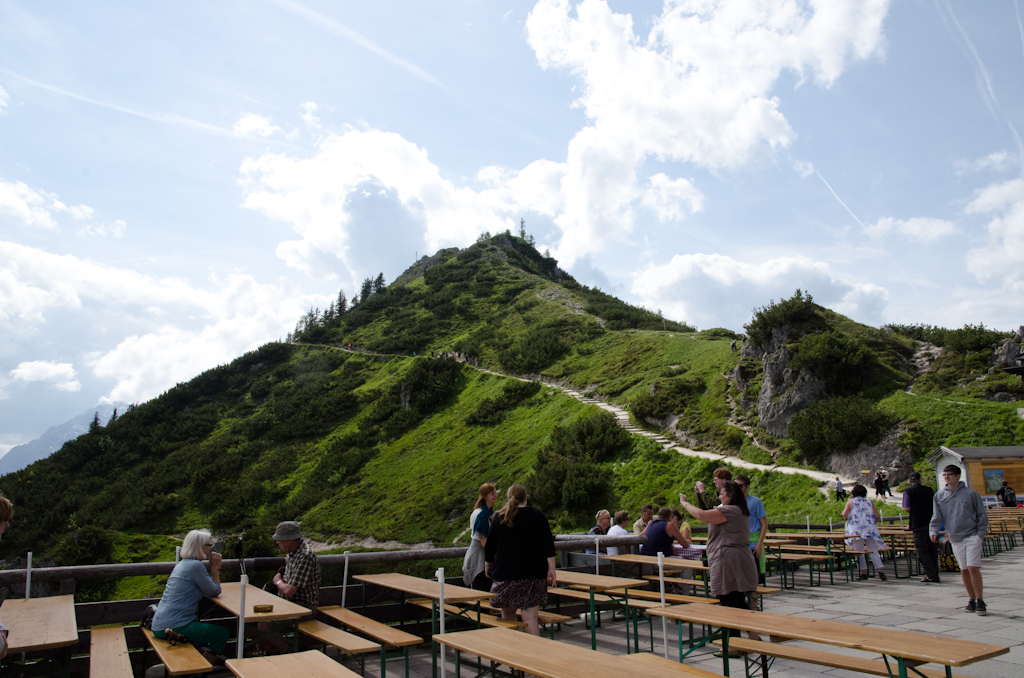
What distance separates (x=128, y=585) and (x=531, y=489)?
50.7ft

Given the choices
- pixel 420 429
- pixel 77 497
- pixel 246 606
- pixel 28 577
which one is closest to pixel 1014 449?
pixel 246 606

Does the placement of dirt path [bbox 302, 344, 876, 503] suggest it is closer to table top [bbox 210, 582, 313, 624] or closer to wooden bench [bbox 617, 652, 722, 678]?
wooden bench [bbox 617, 652, 722, 678]

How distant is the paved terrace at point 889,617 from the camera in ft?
15.2

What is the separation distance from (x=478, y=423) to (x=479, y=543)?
1282 inches

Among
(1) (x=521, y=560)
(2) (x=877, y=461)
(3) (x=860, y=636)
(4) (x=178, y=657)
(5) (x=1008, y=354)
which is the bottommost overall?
(4) (x=178, y=657)

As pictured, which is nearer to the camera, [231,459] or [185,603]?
[185,603]

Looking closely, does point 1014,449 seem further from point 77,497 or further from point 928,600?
point 77,497

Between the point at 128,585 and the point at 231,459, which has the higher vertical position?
the point at 231,459

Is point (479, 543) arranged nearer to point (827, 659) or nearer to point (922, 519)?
point (827, 659)

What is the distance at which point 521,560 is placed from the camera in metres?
4.64

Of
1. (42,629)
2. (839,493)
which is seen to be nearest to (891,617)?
(42,629)

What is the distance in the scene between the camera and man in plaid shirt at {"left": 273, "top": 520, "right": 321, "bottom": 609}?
4992 mm

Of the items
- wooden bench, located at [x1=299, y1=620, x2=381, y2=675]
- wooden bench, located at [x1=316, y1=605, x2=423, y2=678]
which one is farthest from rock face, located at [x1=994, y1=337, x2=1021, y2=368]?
wooden bench, located at [x1=299, y1=620, x2=381, y2=675]

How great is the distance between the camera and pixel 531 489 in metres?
26.0
